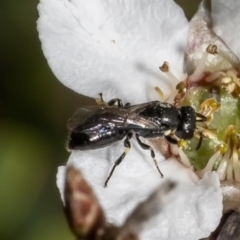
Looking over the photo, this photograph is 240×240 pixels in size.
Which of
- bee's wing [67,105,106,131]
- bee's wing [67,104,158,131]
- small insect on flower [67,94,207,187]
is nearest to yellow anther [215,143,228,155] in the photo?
small insect on flower [67,94,207,187]

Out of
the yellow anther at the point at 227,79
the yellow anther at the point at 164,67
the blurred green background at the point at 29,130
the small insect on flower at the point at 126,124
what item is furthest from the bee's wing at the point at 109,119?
the blurred green background at the point at 29,130

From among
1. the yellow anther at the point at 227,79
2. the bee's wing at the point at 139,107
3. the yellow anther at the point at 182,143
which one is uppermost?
the yellow anther at the point at 227,79

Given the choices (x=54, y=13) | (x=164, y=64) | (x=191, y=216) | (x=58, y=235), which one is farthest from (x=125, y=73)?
(x=58, y=235)

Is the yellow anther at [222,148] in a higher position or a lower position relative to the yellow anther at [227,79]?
lower

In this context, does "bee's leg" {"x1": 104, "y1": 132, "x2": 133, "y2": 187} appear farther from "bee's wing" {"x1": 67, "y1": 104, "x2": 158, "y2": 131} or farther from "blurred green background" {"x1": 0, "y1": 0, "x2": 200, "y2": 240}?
"blurred green background" {"x1": 0, "y1": 0, "x2": 200, "y2": 240}

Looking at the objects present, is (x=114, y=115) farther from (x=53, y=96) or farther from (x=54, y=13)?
(x=53, y=96)

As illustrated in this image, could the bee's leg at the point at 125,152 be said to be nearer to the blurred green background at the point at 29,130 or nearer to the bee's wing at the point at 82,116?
the bee's wing at the point at 82,116

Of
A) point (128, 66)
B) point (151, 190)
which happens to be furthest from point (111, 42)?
point (151, 190)
